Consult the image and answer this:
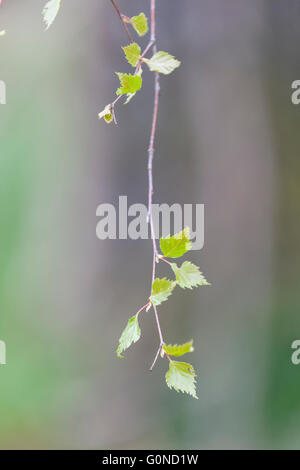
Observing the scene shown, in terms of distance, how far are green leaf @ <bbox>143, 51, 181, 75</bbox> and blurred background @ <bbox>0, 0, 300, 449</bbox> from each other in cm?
112

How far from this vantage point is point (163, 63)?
1.53 ft

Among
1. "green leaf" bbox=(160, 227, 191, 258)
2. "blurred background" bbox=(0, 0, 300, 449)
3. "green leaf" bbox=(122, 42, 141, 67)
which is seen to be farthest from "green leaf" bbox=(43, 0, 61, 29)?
"blurred background" bbox=(0, 0, 300, 449)

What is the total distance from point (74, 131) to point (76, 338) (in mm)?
874

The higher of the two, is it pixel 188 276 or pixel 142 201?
pixel 142 201

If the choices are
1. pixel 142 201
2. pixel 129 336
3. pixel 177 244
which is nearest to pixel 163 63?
pixel 177 244

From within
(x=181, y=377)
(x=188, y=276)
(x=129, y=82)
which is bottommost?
(x=181, y=377)

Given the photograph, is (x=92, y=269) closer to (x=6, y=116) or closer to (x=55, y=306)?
(x=55, y=306)

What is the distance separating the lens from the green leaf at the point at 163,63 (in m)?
0.46

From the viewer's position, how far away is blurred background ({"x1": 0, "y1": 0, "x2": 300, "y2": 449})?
1.65 metres

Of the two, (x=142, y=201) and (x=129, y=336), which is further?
(x=142, y=201)

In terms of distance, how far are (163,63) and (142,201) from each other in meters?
1.18

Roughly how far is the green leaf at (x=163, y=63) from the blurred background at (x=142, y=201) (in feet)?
3.66

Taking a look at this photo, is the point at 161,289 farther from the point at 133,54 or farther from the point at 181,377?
the point at 133,54
